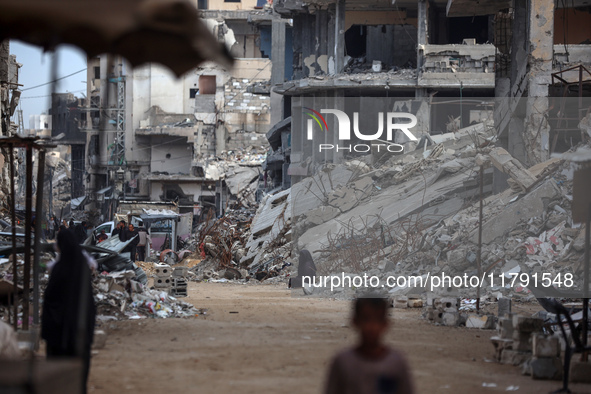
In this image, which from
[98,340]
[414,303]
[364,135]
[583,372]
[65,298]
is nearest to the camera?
[65,298]

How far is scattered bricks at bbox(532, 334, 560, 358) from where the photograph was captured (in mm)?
8273

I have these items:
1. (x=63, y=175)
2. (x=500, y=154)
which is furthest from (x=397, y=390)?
(x=63, y=175)

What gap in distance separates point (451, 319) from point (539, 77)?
10.5 m

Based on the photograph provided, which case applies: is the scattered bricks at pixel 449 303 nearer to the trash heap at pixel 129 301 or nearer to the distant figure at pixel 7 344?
the trash heap at pixel 129 301

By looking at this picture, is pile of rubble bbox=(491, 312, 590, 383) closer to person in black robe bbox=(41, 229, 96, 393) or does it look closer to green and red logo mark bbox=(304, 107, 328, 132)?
person in black robe bbox=(41, 229, 96, 393)

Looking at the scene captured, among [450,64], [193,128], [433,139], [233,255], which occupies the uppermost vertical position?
[450,64]

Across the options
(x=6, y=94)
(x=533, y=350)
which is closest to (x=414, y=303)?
(x=533, y=350)

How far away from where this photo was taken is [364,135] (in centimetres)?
3041

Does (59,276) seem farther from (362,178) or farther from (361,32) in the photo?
(361,32)

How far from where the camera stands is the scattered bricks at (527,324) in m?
8.94

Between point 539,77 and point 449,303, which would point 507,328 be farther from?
point 539,77

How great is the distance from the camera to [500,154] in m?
19.6

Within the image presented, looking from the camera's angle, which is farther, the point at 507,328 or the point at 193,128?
the point at 193,128

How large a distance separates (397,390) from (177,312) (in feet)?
31.1
